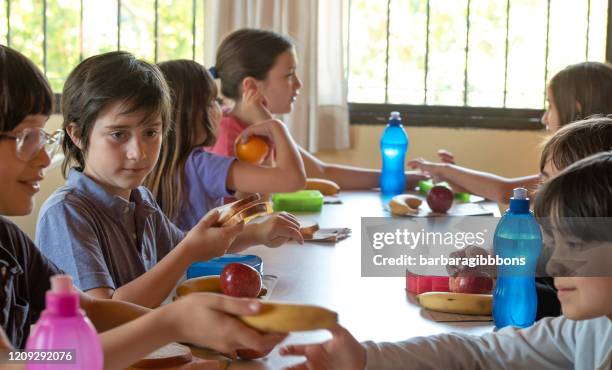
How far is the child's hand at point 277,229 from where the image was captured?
218 cm

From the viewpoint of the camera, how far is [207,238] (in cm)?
180

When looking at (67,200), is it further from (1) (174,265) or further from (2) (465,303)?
(2) (465,303)

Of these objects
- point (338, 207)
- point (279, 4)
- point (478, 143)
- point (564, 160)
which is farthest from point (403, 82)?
point (564, 160)

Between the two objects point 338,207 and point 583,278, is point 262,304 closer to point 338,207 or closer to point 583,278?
point 583,278

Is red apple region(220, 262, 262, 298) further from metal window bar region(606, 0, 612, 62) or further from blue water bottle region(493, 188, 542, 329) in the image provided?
metal window bar region(606, 0, 612, 62)

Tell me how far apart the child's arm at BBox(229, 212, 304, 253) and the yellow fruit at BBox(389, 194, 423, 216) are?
2.42 ft

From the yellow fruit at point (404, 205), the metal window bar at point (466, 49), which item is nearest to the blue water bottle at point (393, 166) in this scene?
the yellow fruit at point (404, 205)

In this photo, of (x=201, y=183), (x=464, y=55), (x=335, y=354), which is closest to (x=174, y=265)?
(x=335, y=354)

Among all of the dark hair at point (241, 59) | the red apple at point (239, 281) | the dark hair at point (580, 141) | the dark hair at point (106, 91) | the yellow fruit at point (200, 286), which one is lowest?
the yellow fruit at point (200, 286)

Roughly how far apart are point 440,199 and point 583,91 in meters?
0.55

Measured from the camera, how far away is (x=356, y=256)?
2260 mm

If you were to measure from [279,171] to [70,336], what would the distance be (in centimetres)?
186

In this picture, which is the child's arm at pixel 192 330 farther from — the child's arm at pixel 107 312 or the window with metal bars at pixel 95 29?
the window with metal bars at pixel 95 29

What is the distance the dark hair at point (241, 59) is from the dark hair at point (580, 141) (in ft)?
5.26
